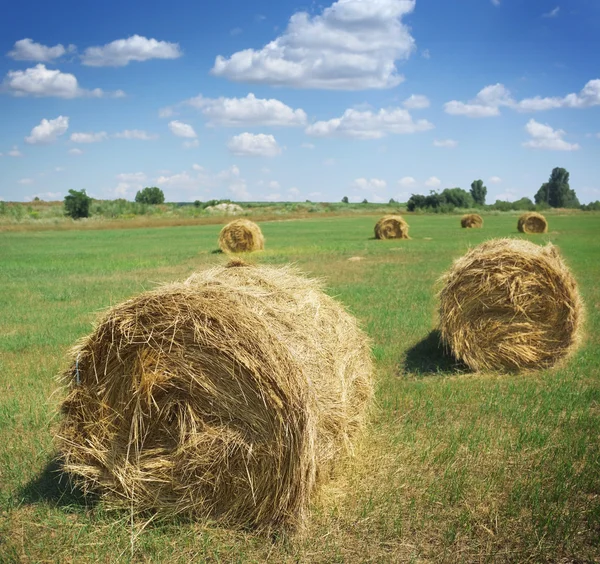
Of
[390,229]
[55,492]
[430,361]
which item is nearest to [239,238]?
[390,229]

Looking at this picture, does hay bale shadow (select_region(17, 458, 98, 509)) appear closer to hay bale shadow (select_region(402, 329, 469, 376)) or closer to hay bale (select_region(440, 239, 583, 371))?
hay bale shadow (select_region(402, 329, 469, 376))

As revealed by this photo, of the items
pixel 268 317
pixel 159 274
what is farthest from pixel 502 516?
pixel 159 274

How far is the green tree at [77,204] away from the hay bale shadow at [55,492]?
70535 millimetres

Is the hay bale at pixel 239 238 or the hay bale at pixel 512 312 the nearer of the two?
the hay bale at pixel 512 312

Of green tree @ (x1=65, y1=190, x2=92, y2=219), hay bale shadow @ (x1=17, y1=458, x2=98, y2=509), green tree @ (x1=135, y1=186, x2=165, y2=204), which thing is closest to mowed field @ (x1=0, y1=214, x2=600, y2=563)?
hay bale shadow @ (x1=17, y1=458, x2=98, y2=509)

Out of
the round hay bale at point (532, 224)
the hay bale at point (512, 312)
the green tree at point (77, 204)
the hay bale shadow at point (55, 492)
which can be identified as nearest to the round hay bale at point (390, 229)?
the round hay bale at point (532, 224)

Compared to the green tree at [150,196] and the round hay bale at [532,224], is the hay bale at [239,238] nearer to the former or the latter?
the round hay bale at [532,224]

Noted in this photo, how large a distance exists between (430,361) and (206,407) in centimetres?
504

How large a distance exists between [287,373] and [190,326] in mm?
879

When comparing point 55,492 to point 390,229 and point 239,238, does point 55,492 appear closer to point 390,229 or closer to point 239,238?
point 239,238

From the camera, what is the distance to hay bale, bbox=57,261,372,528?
4.73 m

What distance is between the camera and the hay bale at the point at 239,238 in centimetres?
2712

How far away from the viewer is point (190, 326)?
4.92m

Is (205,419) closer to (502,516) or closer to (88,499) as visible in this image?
(88,499)
